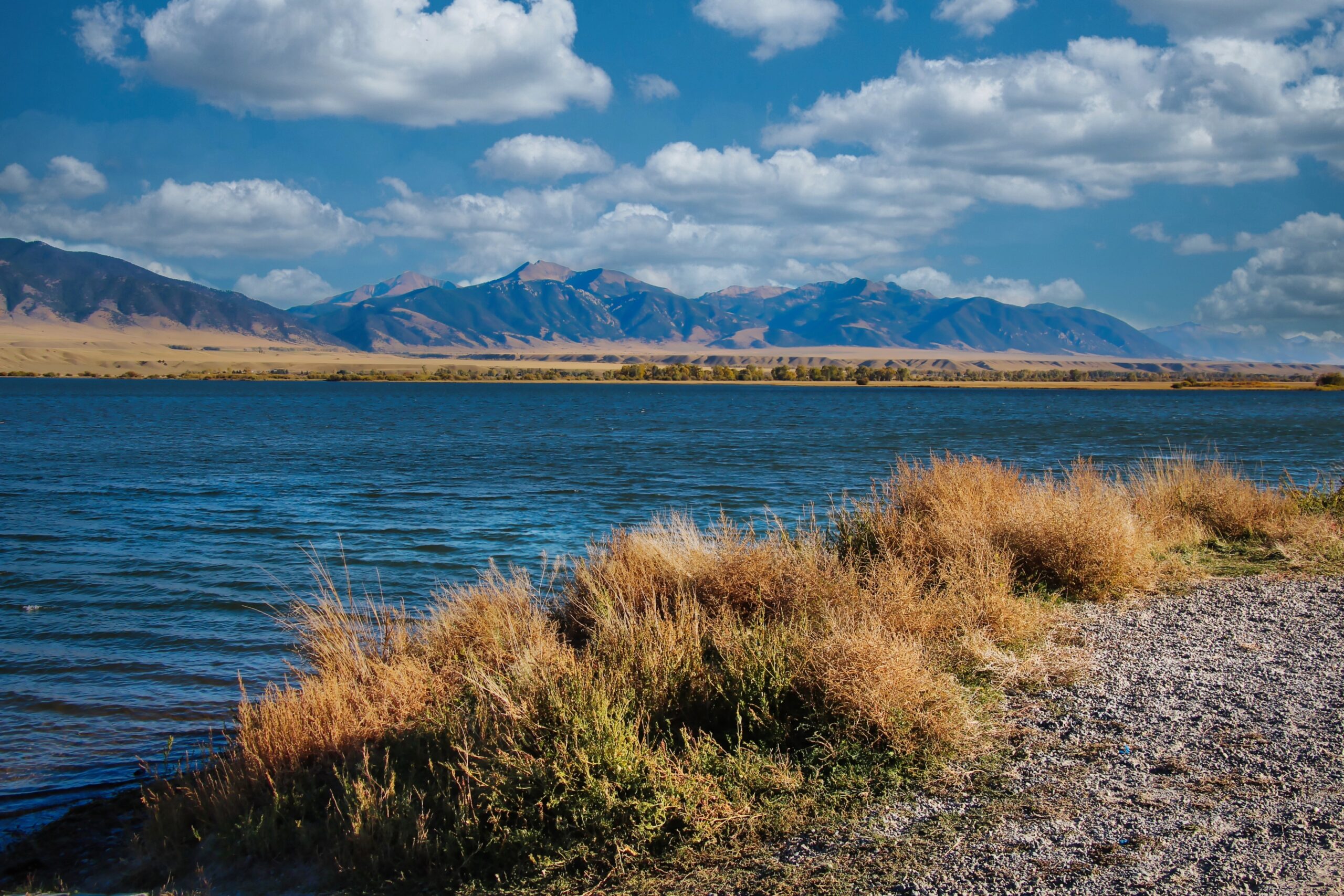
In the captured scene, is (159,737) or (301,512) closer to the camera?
(159,737)

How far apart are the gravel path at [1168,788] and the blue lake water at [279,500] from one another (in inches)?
268

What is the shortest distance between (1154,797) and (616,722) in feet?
11.2

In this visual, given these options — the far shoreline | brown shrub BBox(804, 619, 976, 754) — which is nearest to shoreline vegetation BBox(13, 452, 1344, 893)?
brown shrub BBox(804, 619, 976, 754)

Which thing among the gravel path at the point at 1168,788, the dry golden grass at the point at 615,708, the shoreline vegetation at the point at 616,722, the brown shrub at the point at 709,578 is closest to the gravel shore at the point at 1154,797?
the gravel path at the point at 1168,788

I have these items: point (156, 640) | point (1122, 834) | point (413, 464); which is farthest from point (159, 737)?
point (413, 464)

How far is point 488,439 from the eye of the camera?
50.4 meters

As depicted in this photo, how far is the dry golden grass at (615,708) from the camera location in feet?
18.5

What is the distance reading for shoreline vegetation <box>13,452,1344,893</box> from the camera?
220 inches

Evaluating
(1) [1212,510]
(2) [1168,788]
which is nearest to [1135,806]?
(2) [1168,788]

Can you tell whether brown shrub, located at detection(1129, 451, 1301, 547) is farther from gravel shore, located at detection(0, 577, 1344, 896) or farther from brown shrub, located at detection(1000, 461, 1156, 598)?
gravel shore, located at detection(0, 577, 1344, 896)

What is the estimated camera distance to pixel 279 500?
85.8 ft

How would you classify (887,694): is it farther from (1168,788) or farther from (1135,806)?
(1168,788)

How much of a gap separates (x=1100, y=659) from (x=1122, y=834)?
3.62 m

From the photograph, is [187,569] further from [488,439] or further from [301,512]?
[488,439]
